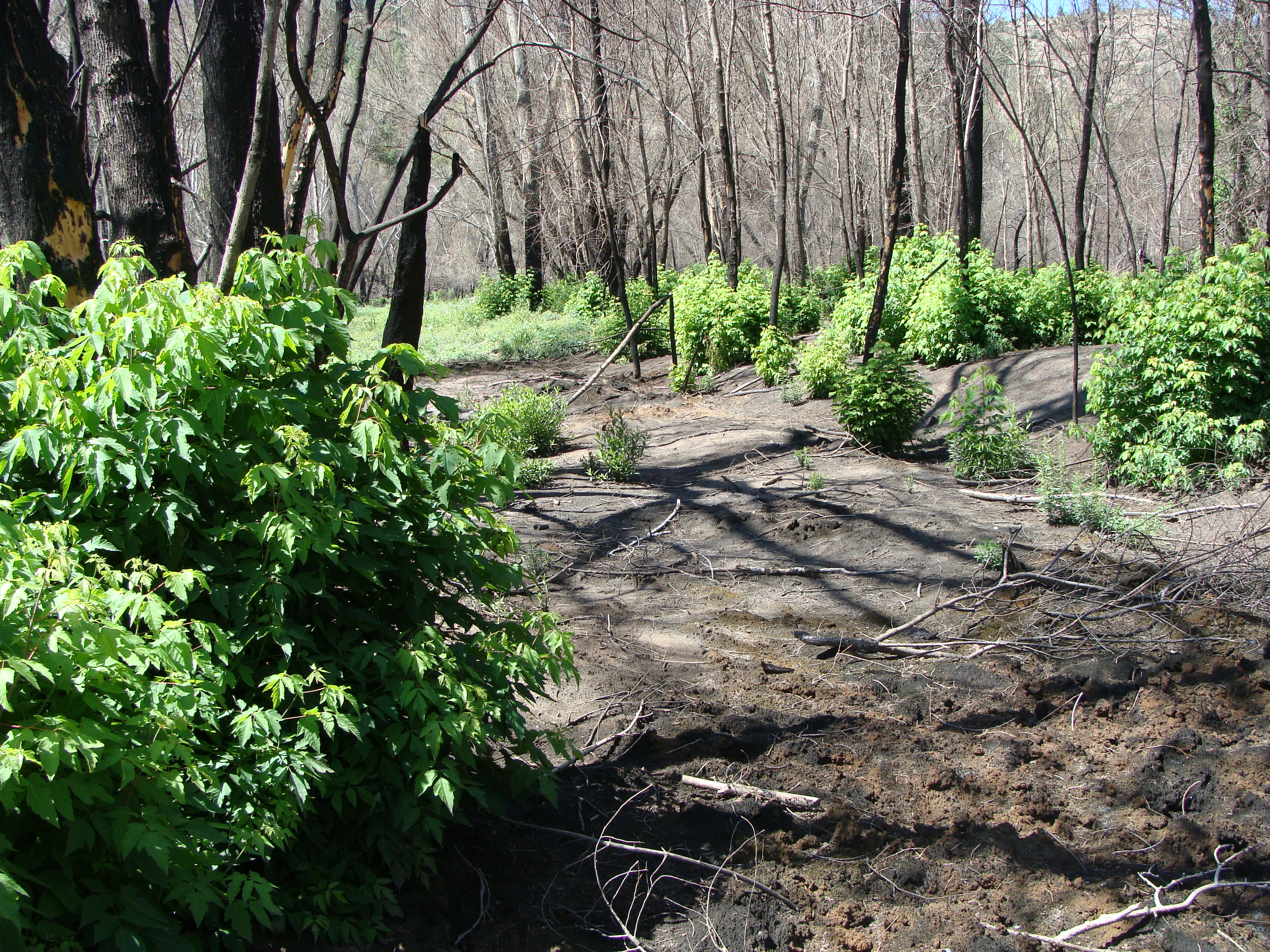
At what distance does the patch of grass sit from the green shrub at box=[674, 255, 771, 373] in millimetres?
3905

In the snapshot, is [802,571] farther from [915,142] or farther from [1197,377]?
[915,142]

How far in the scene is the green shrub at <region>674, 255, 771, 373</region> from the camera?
14.6m

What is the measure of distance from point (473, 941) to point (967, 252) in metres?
13.8

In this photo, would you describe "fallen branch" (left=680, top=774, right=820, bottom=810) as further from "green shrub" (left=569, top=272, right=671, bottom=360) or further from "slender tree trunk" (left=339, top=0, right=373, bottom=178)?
"green shrub" (left=569, top=272, right=671, bottom=360)

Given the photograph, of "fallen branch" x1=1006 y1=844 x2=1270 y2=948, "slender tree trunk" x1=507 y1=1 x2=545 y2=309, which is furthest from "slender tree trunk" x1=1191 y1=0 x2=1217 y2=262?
"slender tree trunk" x1=507 y1=1 x2=545 y2=309

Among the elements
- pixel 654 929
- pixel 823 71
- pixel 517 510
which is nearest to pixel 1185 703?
pixel 654 929

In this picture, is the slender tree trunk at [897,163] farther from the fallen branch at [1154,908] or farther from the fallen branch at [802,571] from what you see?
the fallen branch at [1154,908]

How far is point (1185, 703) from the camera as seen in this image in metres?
4.53

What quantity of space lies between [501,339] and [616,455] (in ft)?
35.7

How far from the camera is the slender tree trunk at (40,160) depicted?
182 inches

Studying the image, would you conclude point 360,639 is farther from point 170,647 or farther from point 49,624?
point 49,624

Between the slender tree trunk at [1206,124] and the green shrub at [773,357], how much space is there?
536 cm

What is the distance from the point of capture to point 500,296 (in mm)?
24891

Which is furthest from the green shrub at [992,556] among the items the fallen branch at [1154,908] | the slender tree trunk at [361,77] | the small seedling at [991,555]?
the slender tree trunk at [361,77]
